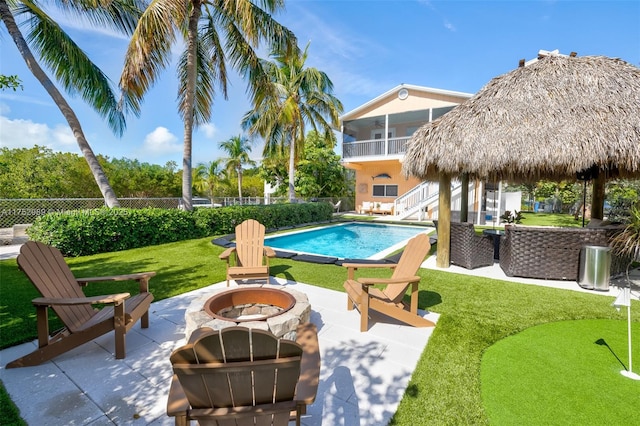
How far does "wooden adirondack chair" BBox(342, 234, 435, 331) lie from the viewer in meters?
3.55

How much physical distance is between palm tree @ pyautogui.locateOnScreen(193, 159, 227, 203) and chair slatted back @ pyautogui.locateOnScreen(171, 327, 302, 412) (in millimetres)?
35463

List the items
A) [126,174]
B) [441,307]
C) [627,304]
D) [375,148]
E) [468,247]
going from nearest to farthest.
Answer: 1. [627,304]
2. [441,307]
3. [468,247]
4. [375,148]
5. [126,174]

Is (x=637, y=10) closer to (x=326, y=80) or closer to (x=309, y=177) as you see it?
(x=326, y=80)

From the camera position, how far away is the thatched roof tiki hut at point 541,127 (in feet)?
18.2

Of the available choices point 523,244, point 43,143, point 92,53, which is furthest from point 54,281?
point 43,143

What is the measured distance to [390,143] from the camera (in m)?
19.8

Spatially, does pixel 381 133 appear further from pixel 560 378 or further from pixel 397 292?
pixel 560 378

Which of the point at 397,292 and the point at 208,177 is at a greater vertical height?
the point at 208,177

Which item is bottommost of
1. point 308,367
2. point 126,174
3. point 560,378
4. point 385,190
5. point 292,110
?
point 560,378

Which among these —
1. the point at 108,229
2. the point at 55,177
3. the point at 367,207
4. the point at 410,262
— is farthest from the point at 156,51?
the point at 55,177

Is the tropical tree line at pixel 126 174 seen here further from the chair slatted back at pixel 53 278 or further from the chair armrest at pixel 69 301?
the chair armrest at pixel 69 301

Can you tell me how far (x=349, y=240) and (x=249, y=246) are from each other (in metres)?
7.52

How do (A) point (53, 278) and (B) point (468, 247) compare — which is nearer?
(A) point (53, 278)

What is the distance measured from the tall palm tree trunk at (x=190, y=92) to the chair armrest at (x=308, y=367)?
9.52 meters
